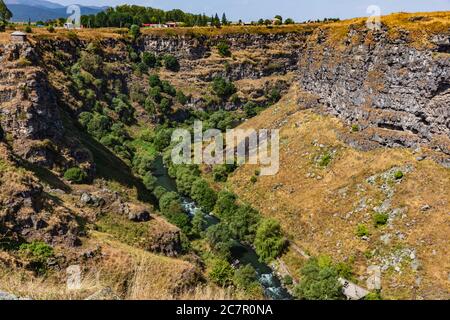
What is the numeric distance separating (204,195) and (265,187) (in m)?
9.74

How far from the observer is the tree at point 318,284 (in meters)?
45.3

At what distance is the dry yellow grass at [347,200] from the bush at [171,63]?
58817 mm

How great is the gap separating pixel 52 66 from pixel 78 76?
6.84 meters

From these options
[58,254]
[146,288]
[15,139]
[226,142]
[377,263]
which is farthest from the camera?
[226,142]

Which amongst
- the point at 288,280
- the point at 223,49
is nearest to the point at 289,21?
the point at 223,49

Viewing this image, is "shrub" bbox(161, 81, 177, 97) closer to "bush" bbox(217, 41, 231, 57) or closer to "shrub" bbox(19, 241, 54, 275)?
"bush" bbox(217, 41, 231, 57)

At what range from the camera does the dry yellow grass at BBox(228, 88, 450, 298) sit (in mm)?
47281

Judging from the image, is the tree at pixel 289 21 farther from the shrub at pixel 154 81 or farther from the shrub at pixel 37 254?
the shrub at pixel 37 254

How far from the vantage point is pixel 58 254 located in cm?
3753

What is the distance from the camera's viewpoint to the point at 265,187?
7212 cm

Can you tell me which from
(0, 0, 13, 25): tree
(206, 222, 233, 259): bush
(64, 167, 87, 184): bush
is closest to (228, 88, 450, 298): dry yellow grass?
(206, 222, 233, 259): bush

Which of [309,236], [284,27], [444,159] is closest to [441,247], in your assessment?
[444,159]

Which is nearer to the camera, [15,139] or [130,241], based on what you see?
[130,241]
